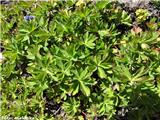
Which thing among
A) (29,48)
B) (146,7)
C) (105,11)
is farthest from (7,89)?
(146,7)

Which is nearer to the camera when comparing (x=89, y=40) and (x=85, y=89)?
(x=85, y=89)

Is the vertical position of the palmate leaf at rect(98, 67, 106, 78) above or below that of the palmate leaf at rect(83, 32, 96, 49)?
below

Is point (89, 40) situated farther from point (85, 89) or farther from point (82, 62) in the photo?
point (85, 89)

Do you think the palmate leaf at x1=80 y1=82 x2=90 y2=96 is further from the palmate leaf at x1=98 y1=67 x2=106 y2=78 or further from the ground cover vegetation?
the palmate leaf at x1=98 y1=67 x2=106 y2=78

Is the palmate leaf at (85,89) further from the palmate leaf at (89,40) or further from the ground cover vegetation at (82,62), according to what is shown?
the palmate leaf at (89,40)

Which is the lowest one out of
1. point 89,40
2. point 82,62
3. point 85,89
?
point 85,89

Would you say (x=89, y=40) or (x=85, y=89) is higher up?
(x=89, y=40)

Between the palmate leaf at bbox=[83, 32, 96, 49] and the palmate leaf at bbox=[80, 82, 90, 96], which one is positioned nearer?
the palmate leaf at bbox=[80, 82, 90, 96]

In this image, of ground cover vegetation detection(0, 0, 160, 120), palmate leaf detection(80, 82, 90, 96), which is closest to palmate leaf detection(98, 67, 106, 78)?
ground cover vegetation detection(0, 0, 160, 120)

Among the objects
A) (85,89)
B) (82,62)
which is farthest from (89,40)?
(85,89)
